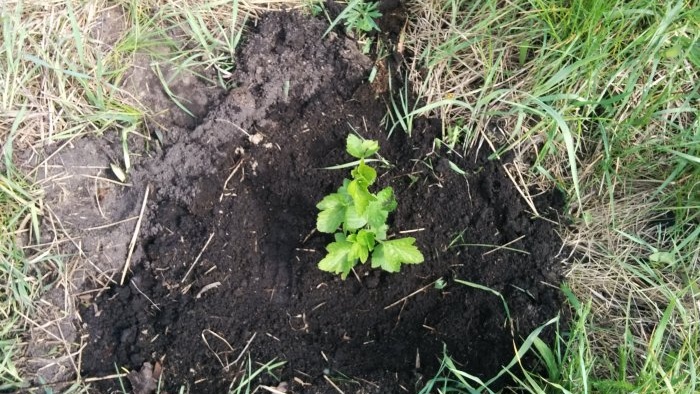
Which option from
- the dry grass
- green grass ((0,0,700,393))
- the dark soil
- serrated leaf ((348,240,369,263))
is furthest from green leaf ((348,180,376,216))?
the dry grass

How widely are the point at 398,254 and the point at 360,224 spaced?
0.15 metres

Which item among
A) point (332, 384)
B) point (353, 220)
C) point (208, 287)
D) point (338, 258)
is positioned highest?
point (353, 220)

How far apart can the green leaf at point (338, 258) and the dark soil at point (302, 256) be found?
136mm

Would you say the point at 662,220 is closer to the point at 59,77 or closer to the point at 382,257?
the point at 382,257

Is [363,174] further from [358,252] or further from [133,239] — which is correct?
[133,239]

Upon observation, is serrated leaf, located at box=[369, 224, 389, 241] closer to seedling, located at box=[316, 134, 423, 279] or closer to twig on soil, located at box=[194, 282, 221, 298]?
seedling, located at box=[316, 134, 423, 279]

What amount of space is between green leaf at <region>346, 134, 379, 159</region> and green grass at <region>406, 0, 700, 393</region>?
255mm

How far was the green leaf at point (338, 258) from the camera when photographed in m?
1.97

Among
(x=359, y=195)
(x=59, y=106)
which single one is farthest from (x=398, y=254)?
(x=59, y=106)

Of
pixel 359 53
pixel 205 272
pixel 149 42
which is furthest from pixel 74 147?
pixel 359 53

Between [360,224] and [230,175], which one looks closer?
[360,224]

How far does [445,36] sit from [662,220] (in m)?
0.99

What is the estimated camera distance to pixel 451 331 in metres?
2.04

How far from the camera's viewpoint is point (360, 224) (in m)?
1.97
